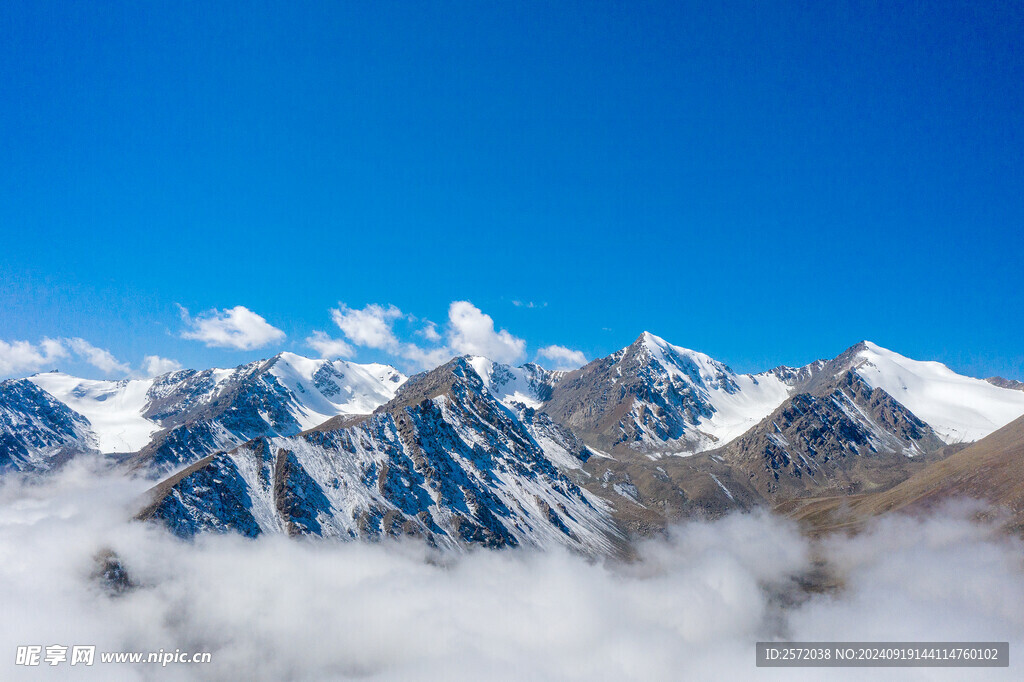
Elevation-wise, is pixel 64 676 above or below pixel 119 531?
below

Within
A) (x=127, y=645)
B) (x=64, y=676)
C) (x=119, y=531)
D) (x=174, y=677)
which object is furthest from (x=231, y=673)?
(x=119, y=531)

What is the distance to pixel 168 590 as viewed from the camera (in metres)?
194

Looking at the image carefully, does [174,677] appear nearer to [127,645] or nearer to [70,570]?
[127,645]

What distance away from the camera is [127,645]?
182 metres

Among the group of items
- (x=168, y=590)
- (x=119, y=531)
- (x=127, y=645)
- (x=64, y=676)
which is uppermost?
(x=119, y=531)

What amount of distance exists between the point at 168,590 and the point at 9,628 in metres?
49.9

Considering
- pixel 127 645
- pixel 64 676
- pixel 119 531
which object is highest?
pixel 119 531

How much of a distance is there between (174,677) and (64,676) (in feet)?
121

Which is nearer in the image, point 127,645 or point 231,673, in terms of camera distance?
point 127,645

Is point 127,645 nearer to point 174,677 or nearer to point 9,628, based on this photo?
point 174,677

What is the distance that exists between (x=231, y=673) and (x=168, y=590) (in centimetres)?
3771

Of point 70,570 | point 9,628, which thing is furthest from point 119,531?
point 9,628

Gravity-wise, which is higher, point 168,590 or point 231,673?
point 168,590

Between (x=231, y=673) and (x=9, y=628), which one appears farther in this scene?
(x=231, y=673)
